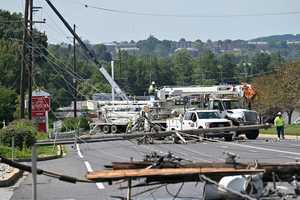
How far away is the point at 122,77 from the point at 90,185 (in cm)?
12697

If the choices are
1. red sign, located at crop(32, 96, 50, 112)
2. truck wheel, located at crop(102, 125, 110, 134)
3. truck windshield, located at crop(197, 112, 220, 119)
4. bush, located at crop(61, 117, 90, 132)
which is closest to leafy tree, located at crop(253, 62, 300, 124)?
bush, located at crop(61, 117, 90, 132)

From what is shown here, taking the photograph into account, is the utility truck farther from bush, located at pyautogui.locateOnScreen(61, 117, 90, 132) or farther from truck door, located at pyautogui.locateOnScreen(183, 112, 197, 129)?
bush, located at pyautogui.locateOnScreen(61, 117, 90, 132)

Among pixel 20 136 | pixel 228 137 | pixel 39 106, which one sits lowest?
pixel 228 137

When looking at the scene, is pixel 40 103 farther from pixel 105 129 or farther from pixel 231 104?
pixel 231 104

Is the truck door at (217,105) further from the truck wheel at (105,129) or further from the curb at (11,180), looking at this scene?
the curb at (11,180)

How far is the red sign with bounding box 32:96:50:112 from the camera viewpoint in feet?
172

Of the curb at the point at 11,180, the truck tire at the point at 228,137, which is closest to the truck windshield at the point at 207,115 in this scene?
the truck tire at the point at 228,137

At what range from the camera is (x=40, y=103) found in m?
52.4

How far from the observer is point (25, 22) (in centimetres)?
4900


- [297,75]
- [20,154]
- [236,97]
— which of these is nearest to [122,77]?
[297,75]

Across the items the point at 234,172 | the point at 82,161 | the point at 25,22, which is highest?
the point at 25,22

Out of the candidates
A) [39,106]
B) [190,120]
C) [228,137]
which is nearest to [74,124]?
[39,106]

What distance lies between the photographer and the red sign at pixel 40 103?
5250 cm

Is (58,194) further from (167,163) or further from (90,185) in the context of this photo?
(167,163)
